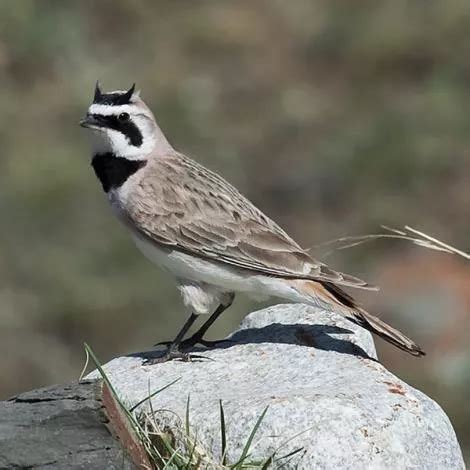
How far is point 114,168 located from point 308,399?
2.37 meters

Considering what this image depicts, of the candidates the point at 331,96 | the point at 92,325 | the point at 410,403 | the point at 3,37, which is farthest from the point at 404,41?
the point at 410,403

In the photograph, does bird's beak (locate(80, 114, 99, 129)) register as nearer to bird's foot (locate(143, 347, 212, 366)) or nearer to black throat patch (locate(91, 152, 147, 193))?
black throat patch (locate(91, 152, 147, 193))

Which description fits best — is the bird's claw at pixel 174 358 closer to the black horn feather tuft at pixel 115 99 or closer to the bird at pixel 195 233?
the bird at pixel 195 233

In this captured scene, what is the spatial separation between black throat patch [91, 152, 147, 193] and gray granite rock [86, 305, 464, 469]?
105cm

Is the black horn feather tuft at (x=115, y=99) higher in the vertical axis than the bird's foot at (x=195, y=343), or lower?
higher

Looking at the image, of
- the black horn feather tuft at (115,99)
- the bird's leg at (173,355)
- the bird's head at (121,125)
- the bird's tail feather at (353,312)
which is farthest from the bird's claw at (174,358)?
the black horn feather tuft at (115,99)

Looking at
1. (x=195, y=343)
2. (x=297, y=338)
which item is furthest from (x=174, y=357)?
(x=297, y=338)

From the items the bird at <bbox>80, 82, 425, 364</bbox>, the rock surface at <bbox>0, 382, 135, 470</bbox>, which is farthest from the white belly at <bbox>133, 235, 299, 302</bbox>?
the rock surface at <bbox>0, 382, 135, 470</bbox>

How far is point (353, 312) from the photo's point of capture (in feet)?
25.9

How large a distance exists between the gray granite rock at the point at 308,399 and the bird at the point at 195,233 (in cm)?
22

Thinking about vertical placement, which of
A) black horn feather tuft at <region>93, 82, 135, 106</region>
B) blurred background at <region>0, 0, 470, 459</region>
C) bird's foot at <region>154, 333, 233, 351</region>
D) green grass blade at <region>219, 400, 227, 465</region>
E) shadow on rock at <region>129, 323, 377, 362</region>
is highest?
black horn feather tuft at <region>93, 82, 135, 106</region>

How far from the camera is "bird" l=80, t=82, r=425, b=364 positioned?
26.3ft

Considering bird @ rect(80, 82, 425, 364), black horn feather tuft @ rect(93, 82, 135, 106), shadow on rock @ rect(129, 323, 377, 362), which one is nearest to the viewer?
shadow on rock @ rect(129, 323, 377, 362)

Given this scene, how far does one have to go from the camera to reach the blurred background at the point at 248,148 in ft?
43.0
